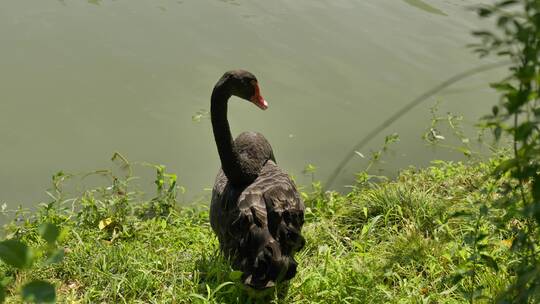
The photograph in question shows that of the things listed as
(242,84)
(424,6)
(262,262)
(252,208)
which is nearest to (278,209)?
(252,208)

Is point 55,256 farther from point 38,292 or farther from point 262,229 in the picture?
point 262,229

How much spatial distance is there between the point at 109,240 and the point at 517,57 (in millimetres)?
3158

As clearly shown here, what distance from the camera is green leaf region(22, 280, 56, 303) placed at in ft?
3.14

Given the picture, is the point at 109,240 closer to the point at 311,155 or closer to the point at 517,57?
the point at 311,155

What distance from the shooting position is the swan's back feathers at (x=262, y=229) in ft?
9.46

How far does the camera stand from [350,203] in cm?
442

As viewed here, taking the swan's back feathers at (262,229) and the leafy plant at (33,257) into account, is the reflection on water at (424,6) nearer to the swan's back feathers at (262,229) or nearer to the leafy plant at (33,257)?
the swan's back feathers at (262,229)

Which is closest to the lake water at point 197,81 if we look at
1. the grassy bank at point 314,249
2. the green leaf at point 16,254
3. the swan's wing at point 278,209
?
the grassy bank at point 314,249

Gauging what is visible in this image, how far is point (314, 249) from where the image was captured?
12.4 ft

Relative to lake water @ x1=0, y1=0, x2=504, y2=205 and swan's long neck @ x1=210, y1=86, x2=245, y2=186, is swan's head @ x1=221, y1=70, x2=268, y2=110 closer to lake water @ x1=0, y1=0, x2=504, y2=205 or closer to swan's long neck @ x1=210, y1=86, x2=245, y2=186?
swan's long neck @ x1=210, y1=86, x2=245, y2=186

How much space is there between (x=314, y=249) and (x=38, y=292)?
2.91 metres

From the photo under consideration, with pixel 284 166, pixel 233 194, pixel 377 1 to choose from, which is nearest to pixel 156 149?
pixel 284 166

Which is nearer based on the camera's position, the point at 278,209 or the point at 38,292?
the point at 38,292

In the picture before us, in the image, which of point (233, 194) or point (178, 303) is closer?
point (178, 303)
